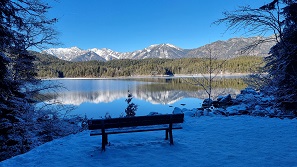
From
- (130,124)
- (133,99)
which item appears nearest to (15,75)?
(130,124)

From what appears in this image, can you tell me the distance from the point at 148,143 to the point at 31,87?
5.86 meters

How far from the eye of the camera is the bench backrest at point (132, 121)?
5598mm

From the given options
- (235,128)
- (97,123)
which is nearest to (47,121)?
(97,123)

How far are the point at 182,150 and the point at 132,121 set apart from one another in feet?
4.97

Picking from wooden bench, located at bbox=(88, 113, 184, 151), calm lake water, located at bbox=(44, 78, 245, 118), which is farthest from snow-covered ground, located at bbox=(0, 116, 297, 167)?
calm lake water, located at bbox=(44, 78, 245, 118)

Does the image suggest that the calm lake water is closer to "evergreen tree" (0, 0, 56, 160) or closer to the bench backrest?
"evergreen tree" (0, 0, 56, 160)

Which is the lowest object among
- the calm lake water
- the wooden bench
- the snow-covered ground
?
the calm lake water

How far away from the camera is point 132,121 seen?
5.88 m

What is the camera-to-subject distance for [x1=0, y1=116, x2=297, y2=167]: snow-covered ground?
4.77 meters

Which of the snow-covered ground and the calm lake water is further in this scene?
the calm lake water

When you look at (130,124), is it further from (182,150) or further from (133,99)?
(133,99)

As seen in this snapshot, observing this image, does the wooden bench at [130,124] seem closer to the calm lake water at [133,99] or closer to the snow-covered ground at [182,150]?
the snow-covered ground at [182,150]

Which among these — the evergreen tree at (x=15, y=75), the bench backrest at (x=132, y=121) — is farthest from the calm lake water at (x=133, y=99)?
the bench backrest at (x=132, y=121)

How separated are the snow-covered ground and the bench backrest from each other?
24.2 inches
